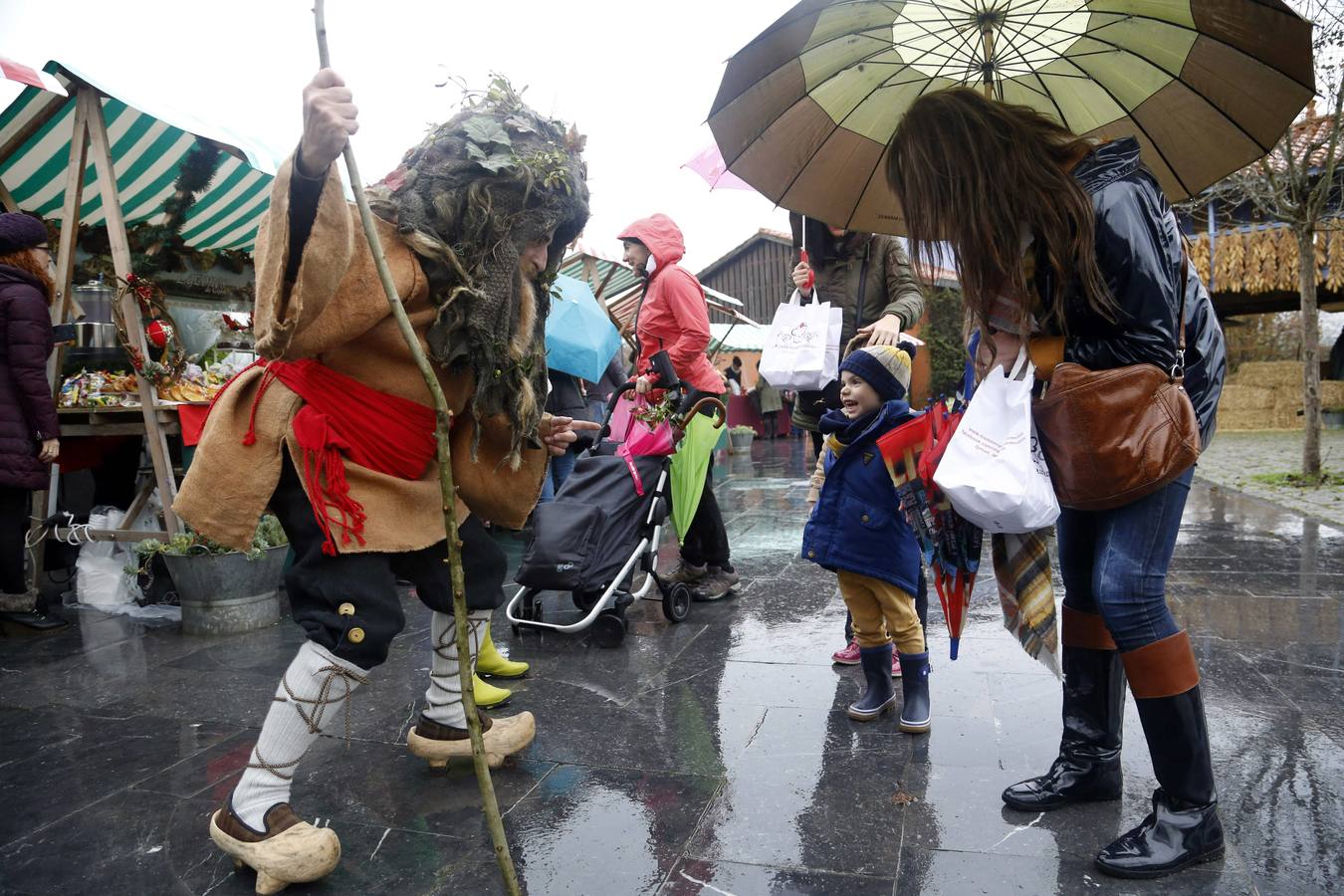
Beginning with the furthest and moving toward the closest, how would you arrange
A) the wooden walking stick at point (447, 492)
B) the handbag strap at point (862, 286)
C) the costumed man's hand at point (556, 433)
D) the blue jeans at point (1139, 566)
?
1. the handbag strap at point (862, 286)
2. the costumed man's hand at point (556, 433)
3. the blue jeans at point (1139, 566)
4. the wooden walking stick at point (447, 492)

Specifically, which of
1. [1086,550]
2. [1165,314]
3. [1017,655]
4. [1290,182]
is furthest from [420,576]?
[1290,182]

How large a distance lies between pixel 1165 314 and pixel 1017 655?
2.23 metres

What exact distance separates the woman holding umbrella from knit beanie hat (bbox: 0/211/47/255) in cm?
456

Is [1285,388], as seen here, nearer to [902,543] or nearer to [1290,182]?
[1290,182]

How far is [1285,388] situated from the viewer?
725 inches

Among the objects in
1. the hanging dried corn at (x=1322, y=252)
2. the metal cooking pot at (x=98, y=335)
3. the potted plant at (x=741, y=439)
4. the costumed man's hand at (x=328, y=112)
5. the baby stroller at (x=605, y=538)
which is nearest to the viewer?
the costumed man's hand at (x=328, y=112)

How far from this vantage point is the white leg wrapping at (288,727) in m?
2.33

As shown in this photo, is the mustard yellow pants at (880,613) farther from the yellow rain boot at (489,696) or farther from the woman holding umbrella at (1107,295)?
the yellow rain boot at (489,696)

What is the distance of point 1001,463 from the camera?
85.8 inches

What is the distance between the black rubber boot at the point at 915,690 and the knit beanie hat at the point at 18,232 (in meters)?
4.76

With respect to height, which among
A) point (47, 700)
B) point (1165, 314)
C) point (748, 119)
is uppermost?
point (748, 119)

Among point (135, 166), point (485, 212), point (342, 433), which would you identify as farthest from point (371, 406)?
point (135, 166)

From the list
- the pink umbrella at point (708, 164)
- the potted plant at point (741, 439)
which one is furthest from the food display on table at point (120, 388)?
the potted plant at point (741, 439)

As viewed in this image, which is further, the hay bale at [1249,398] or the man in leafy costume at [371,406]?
the hay bale at [1249,398]
